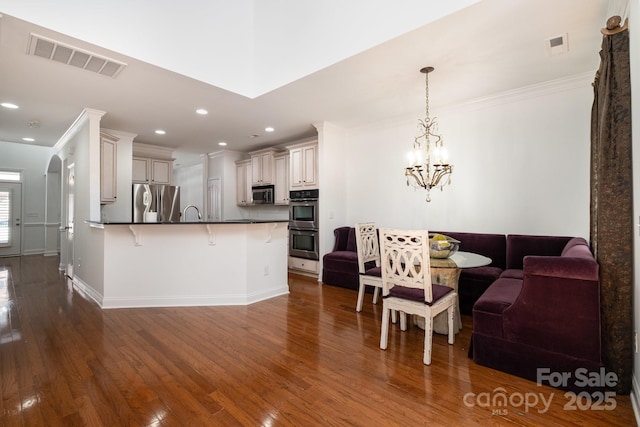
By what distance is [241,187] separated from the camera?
279 inches

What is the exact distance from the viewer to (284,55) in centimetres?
344

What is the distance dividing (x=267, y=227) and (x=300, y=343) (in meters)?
1.77

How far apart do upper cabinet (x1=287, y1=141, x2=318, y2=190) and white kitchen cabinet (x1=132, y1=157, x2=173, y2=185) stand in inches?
127

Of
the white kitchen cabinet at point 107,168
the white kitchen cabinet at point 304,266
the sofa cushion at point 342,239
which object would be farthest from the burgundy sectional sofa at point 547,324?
the white kitchen cabinet at point 107,168

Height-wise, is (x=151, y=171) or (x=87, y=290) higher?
(x=151, y=171)

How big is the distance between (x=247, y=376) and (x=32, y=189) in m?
9.30

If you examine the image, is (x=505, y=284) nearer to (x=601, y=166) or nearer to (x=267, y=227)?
(x=601, y=166)

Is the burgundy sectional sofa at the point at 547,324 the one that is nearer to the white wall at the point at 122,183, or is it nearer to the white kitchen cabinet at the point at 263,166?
the white kitchen cabinet at the point at 263,166

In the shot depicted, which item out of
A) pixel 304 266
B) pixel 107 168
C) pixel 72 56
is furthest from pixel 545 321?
pixel 107 168

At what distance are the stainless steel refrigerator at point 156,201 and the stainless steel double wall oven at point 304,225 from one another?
2680 millimetres

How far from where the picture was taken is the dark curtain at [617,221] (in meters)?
1.83

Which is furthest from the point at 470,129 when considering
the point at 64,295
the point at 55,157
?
the point at 55,157

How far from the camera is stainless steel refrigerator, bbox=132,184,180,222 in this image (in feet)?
19.1

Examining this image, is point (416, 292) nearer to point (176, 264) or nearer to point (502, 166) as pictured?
point (502, 166)
